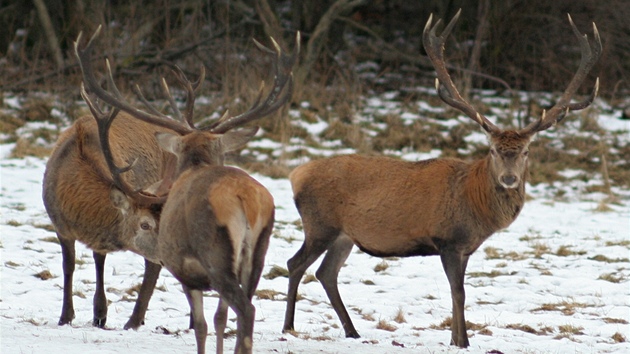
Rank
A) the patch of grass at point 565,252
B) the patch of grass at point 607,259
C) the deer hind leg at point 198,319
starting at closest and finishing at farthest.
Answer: the deer hind leg at point 198,319 < the patch of grass at point 607,259 < the patch of grass at point 565,252

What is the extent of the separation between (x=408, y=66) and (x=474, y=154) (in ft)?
14.7

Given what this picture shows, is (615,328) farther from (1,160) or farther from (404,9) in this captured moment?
(404,9)

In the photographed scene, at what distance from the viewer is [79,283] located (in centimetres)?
844

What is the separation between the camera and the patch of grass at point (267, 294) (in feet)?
27.3

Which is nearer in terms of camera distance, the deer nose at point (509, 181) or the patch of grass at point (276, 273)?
the deer nose at point (509, 181)

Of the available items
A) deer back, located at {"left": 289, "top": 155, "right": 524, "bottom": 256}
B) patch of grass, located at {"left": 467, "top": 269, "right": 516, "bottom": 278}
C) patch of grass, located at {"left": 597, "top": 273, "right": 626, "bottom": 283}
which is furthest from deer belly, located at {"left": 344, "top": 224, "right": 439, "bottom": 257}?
patch of grass, located at {"left": 597, "top": 273, "right": 626, "bottom": 283}

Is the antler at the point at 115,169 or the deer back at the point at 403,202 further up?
the antler at the point at 115,169

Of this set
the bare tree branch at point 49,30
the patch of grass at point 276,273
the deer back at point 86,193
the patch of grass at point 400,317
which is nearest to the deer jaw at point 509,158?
the patch of grass at point 400,317

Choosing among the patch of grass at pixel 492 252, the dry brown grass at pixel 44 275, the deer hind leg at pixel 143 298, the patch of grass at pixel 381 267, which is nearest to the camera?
the deer hind leg at pixel 143 298

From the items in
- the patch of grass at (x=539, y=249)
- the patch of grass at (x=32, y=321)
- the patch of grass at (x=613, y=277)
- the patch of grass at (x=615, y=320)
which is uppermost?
the patch of grass at (x=615, y=320)

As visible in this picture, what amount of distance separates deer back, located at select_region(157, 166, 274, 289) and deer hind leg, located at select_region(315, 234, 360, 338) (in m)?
2.00

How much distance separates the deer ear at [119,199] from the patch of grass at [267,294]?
2326mm

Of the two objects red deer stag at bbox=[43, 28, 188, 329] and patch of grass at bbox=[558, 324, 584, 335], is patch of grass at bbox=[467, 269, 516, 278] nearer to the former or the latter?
patch of grass at bbox=[558, 324, 584, 335]

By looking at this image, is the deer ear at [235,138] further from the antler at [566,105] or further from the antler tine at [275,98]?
the antler at [566,105]
